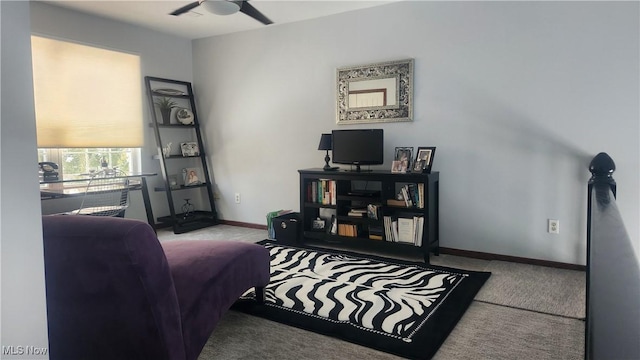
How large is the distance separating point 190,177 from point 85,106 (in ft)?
4.73

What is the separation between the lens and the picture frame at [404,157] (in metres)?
3.69

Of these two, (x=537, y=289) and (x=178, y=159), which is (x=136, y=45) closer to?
(x=178, y=159)

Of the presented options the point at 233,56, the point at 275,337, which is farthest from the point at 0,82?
the point at 233,56

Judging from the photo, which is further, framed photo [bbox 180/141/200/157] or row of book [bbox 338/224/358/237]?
framed photo [bbox 180/141/200/157]

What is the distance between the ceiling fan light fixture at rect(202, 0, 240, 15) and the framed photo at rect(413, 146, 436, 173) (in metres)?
1.96

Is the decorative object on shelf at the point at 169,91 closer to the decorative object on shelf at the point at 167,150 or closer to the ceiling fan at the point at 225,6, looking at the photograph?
the decorative object on shelf at the point at 167,150

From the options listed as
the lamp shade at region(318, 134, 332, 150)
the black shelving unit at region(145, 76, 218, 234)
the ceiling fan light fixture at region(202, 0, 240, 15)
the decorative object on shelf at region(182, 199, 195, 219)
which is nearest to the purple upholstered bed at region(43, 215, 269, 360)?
the ceiling fan light fixture at region(202, 0, 240, 15)

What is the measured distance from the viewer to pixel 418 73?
12.8 feet

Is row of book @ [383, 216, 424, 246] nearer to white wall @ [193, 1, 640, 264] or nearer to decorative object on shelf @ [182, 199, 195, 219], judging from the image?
white wall @ [193, 1, 640, 264]

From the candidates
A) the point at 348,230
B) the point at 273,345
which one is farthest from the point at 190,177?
the point at 273,345

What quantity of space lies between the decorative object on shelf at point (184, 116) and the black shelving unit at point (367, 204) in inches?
78.1

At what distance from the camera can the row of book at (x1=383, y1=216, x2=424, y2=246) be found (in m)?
3.59

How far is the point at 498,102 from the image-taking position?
11.6ft

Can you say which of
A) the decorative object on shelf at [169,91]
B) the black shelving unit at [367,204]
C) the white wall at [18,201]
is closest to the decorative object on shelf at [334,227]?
the black shelving unit at [367,204]
